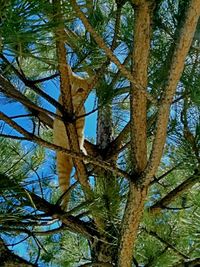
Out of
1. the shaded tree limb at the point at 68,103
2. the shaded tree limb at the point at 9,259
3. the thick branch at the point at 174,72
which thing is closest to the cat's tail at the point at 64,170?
the shaded tree limb at the point at 68,103

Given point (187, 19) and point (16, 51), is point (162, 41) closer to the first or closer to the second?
point (187, 19)

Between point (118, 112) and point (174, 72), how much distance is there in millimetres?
709

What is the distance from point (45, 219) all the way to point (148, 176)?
0.29 meters

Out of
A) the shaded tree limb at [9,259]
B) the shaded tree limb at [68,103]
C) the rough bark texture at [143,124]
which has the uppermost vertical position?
the shaded tree limb at [68,103]

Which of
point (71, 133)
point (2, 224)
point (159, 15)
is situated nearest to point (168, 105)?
point (159, 15)

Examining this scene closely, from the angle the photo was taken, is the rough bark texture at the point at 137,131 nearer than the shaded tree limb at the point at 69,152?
Yes

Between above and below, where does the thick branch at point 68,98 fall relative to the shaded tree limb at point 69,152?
above

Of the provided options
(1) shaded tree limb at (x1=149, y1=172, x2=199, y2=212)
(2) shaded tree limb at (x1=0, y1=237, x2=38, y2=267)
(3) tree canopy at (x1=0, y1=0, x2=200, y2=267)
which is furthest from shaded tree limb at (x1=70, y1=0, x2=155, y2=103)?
(2) shaded tree limb at (x1=0, y1=237, x2=38, y2=267)

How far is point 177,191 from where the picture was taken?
1279 mm

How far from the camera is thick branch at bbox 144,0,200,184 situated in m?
0.85

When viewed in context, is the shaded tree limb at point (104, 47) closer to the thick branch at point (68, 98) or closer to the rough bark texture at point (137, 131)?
the rough bark texture at point (137, 131)

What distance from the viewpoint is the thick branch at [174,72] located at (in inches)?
33.7

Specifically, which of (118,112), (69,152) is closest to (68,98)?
(69,152)

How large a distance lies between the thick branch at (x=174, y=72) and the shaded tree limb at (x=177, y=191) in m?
0.20
